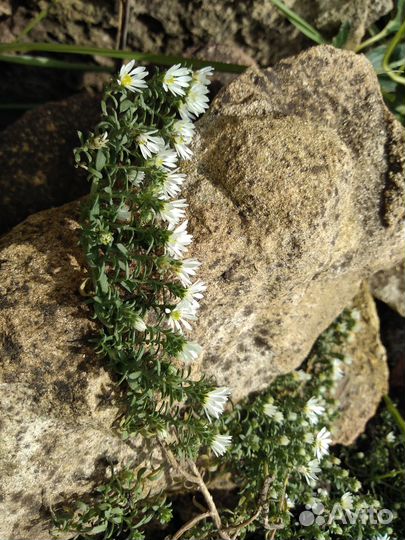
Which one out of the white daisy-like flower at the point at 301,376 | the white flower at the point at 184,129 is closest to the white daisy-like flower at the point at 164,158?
the white flower at the point at 184,129

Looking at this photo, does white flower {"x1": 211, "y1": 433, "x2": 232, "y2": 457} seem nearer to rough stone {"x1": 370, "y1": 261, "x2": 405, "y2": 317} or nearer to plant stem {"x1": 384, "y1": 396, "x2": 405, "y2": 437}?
plant stem {"x1": 384, "y1": 396, "x2": 405, "y2": 437}

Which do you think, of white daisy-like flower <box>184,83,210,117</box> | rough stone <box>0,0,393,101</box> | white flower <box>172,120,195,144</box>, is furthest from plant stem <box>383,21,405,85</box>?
white flower <box>172,120,195,144</box>

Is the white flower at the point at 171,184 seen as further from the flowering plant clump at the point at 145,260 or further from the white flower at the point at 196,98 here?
the white flower at the point at 196,98

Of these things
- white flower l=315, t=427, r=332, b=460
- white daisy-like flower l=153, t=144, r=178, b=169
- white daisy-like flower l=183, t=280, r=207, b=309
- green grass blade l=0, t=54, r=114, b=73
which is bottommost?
white flower l=315, t=427, r=332, b=460

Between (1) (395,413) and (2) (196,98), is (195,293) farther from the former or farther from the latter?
(1) (395,413)

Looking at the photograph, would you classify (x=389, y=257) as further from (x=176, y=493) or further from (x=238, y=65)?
(x=176, y=493)
